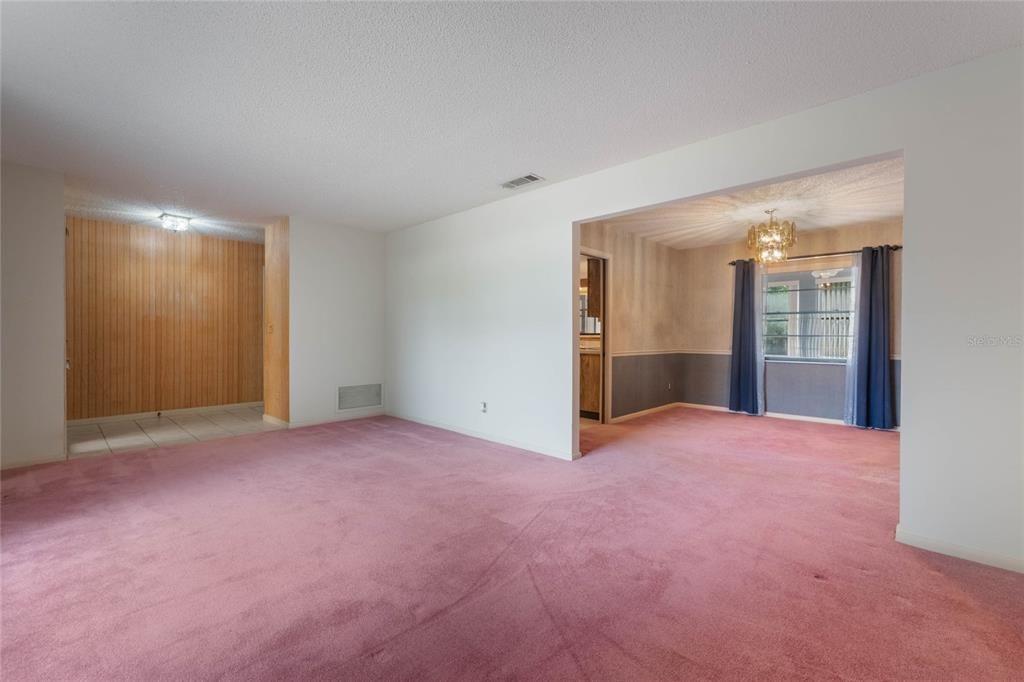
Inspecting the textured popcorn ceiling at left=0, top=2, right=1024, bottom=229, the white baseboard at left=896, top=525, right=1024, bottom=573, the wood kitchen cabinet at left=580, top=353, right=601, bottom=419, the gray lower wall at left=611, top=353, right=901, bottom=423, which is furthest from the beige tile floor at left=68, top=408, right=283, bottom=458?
the white baseboard at left=896, top=525, right=1024, bottom=573

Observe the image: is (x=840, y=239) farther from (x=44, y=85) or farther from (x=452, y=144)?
(x=44, y=85)

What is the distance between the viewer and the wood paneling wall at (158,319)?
579 cm

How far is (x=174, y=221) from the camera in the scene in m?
5.63

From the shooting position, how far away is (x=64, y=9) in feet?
6.59

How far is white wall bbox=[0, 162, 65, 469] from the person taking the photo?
3.91 meters

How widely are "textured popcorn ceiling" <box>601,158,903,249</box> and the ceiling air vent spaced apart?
1.05 meters

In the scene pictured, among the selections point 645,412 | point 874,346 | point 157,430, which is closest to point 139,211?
point 157,430

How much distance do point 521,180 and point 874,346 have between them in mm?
4922

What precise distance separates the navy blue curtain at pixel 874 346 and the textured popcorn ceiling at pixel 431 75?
4018 mm

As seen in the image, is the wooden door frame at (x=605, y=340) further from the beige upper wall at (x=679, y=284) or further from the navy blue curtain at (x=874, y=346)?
the navy blue curtain at (x=874, y=346)

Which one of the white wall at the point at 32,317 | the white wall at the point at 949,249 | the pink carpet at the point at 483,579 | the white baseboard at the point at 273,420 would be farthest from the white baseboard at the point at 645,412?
the white wall at the point at 32,317

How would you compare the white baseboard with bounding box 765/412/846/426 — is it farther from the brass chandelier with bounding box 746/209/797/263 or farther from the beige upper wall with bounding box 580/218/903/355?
the brass chandelier with bounding box 746/209/797/263

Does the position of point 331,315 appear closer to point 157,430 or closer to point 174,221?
point 174,221

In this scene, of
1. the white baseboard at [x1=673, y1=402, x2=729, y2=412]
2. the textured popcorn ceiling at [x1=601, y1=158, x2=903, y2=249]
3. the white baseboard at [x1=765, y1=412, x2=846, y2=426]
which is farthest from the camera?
the white baseboard at [x1=673, y1=402, x2=729, y2=412]
